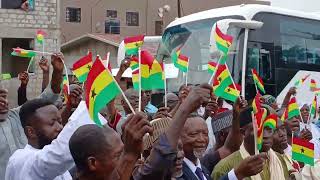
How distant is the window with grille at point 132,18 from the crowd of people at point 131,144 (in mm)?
27707

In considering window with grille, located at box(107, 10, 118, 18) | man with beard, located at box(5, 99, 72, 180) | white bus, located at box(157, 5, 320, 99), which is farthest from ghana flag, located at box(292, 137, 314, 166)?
window with grille, located at box(107, 10, 118, 18)

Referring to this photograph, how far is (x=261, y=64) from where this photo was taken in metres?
10.4

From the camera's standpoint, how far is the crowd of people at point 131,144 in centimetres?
260

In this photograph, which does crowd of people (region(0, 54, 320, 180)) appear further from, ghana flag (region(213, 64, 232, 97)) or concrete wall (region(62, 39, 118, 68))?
concrete wall (region(62, 39, 118, 68))

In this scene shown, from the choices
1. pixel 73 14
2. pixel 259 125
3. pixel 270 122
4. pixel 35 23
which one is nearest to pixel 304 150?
pixel 270 122

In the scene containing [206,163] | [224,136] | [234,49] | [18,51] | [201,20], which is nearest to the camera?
[206,163]

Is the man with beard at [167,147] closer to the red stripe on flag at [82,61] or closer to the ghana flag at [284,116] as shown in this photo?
the red stripe on flag at [82,61]

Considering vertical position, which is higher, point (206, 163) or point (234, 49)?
point (234, 49)

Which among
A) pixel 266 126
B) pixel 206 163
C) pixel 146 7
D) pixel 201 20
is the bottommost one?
pixel 206 163

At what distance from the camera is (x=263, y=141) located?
13.0ft

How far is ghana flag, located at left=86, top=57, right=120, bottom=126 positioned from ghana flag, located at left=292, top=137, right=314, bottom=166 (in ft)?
6.88

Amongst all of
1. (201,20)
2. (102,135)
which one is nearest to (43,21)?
(201,20)

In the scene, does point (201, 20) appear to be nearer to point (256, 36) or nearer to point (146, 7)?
point (256, 36)

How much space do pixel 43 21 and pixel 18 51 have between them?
568 inches
